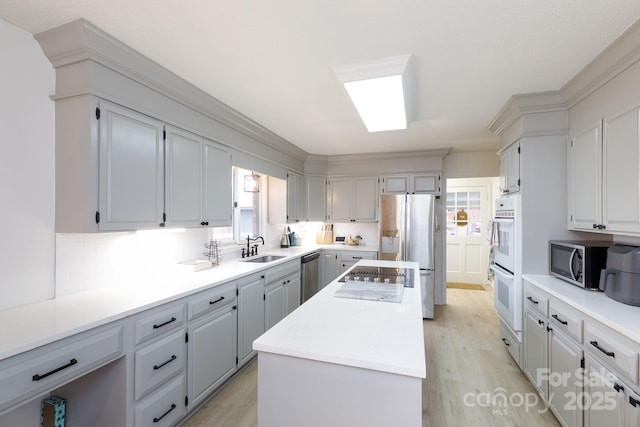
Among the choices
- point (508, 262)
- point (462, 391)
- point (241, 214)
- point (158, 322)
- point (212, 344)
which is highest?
point (241, 214)

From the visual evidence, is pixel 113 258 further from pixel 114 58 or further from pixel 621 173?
pixel 621 173

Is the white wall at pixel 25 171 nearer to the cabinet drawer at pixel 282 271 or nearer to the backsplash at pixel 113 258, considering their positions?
the backsplash at pixel 113 258

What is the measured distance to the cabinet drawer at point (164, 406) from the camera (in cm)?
170

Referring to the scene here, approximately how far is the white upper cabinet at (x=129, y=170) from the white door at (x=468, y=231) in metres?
5.58

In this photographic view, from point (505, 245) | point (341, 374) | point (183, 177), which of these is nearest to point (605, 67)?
point (505, 245)

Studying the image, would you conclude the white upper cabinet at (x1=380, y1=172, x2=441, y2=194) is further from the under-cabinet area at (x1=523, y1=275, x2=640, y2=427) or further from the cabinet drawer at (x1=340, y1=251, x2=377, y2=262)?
the under-cabinet area at (x1=523, y1=275, x2=640, y2=427)

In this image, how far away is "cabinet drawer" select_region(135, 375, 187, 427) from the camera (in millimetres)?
1696

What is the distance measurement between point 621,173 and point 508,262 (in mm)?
1186

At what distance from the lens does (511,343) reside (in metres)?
2.81

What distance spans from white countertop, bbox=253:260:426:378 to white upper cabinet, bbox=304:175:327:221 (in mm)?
3194

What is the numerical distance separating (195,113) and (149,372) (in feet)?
6.33

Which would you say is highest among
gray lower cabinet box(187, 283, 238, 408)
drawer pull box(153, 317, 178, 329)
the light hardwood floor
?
drawer pull box(153, 317, 178, 329)

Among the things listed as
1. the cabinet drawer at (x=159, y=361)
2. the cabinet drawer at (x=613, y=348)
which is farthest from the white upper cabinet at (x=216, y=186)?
the cabinet drawer at (x=613, y=348)

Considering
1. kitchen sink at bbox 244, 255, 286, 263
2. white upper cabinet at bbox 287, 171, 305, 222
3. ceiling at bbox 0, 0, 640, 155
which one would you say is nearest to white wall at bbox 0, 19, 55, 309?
ceiling at bbox 0, 0, 640, 155
